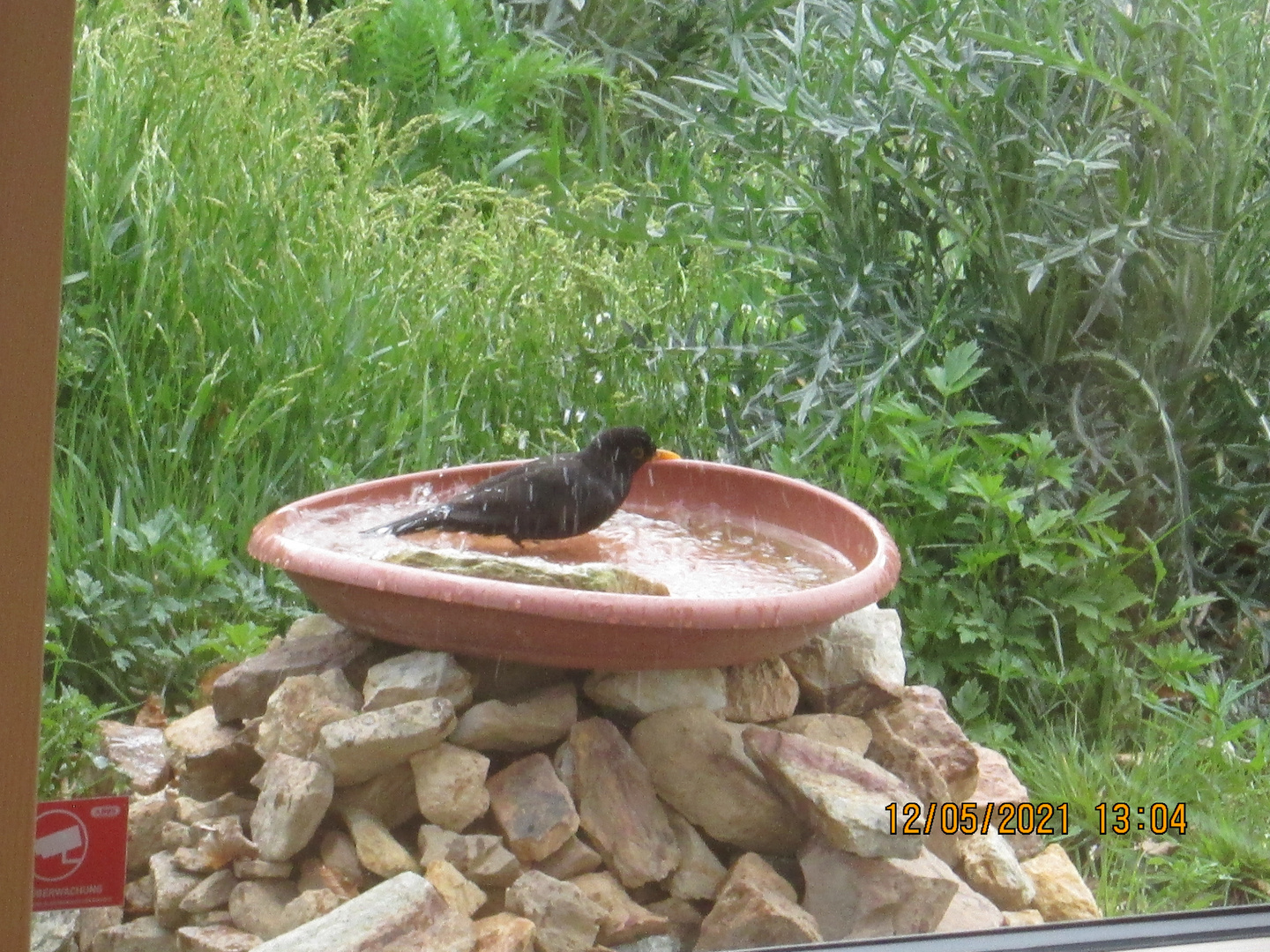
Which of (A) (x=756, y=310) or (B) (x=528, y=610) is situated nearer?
(B) (x=528, y=610)

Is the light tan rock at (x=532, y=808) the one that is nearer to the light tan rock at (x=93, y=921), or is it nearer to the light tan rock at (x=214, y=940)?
the light tan rock at (x=214, y=940)

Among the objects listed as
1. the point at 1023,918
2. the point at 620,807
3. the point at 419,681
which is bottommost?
the point at 1023,918

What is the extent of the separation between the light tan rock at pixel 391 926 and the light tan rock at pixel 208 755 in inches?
7.0

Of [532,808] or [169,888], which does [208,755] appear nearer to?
[169,888]

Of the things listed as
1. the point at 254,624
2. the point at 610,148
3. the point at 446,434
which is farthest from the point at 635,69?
the point at 254,624

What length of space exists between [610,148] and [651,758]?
64 cm

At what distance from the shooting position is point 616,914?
122cm

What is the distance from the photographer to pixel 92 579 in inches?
45.8

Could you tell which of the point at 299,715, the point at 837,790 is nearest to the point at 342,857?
the point at 299,715

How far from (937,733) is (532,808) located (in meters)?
0.50

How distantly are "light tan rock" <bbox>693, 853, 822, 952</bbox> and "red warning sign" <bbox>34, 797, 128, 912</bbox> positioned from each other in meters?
0.56

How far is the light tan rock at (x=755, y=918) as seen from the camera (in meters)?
1.24

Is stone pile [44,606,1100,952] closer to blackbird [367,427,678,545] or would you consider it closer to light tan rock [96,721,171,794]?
light tan rock [96,721,171,794]

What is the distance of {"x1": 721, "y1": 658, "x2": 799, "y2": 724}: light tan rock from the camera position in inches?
54.2
